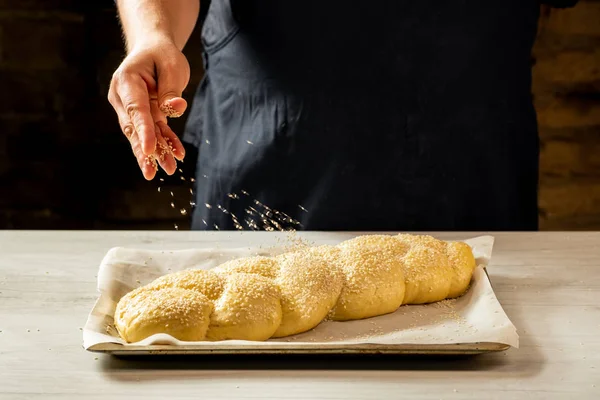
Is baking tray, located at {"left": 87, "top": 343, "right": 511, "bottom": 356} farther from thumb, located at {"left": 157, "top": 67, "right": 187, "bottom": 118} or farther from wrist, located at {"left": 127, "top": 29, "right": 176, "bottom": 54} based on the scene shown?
wrist, located at {"left": 127, "top": 29, "right": 176, "bottom": 54}

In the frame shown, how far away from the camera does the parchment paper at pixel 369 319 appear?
0.86 m

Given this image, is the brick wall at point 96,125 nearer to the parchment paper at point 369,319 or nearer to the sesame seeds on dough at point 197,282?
the parchment paper at point 369,319

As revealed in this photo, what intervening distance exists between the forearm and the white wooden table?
15.7 inches

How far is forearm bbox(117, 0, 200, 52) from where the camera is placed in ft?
4.17

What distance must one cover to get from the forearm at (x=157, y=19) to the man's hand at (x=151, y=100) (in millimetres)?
88

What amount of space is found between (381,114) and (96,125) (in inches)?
44.9

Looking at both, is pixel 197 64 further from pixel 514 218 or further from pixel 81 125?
pixel 514 218

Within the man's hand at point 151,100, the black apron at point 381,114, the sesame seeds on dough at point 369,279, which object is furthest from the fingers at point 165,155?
the black apron at point 381,114

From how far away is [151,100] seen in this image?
3.64 ft

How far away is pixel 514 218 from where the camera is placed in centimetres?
154

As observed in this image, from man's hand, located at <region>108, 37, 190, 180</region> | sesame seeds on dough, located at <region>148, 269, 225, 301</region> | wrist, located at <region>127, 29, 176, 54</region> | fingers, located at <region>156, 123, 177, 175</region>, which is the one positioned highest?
wrist, located at <region>127, 29, 176, 54</region>

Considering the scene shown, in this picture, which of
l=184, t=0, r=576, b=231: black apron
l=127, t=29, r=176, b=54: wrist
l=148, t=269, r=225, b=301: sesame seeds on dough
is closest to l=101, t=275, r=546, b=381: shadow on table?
l=148, t=269, r=225, b=301: sesame seeds on dough

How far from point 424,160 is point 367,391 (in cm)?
78

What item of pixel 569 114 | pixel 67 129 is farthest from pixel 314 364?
pixel 67 129
